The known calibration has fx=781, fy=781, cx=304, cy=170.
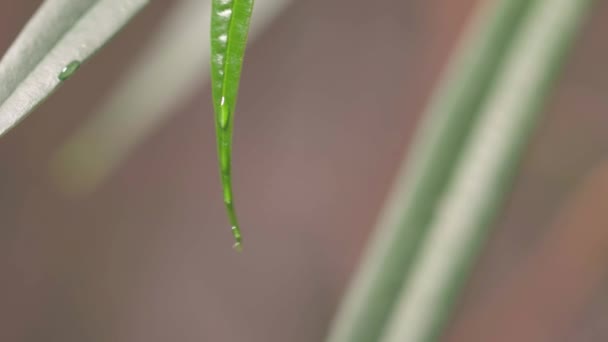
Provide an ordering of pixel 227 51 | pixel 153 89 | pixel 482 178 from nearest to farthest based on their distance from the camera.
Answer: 1. pixel 227 51
2. pixel 482 178
3. pixel 153 89

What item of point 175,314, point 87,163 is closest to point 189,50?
point 87,163

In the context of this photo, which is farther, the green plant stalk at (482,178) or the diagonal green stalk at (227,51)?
the green plant stalk at (482,178)

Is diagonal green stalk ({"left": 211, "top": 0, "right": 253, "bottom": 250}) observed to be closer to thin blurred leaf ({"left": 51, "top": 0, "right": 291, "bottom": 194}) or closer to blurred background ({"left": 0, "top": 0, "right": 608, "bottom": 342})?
thin blurred leaf ({"left": 51, "top": 0, "right": 291, "bottom": 194})

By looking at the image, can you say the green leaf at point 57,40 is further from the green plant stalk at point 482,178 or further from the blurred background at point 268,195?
the blurred background at point 268,195

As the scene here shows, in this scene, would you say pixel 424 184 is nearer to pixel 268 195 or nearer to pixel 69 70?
A: pixel 69 70

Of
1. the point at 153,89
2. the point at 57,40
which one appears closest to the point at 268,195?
the point at 153,89

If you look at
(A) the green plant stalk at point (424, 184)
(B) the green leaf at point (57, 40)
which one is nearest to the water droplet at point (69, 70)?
(B) the green leaf at point (57, 40)

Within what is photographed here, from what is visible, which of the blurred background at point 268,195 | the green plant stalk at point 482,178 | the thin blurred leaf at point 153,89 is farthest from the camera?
the blurred background at point 268,195
